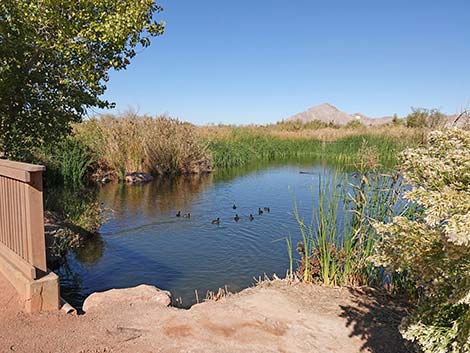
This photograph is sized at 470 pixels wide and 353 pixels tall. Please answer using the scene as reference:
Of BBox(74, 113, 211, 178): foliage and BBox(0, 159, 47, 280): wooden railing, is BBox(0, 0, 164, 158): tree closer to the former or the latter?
BBox(0, 159, 47, 280): wooden railing

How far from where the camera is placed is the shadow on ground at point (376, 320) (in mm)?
3512

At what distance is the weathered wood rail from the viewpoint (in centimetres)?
373

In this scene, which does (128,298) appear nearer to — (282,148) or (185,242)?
(185,242)

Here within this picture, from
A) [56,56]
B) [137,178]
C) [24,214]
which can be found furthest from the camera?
[137,178]

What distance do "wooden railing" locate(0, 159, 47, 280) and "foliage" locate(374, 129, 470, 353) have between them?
115 inches

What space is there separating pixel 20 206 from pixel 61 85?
3.93 m

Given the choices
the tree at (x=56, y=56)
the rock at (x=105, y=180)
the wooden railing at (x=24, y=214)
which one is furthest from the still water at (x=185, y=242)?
the tree at (x=56, y=56)

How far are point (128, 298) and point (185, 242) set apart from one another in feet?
12.9

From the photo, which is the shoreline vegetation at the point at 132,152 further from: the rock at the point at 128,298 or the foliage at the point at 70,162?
the rock at the point at 128,298

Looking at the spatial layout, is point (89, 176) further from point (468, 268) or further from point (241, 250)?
point (468, 268)

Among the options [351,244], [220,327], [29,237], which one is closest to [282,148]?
[351,244]

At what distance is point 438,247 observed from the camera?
233cm

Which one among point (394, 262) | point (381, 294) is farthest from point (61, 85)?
point (394, 262)

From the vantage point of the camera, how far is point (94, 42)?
6.96 metres
